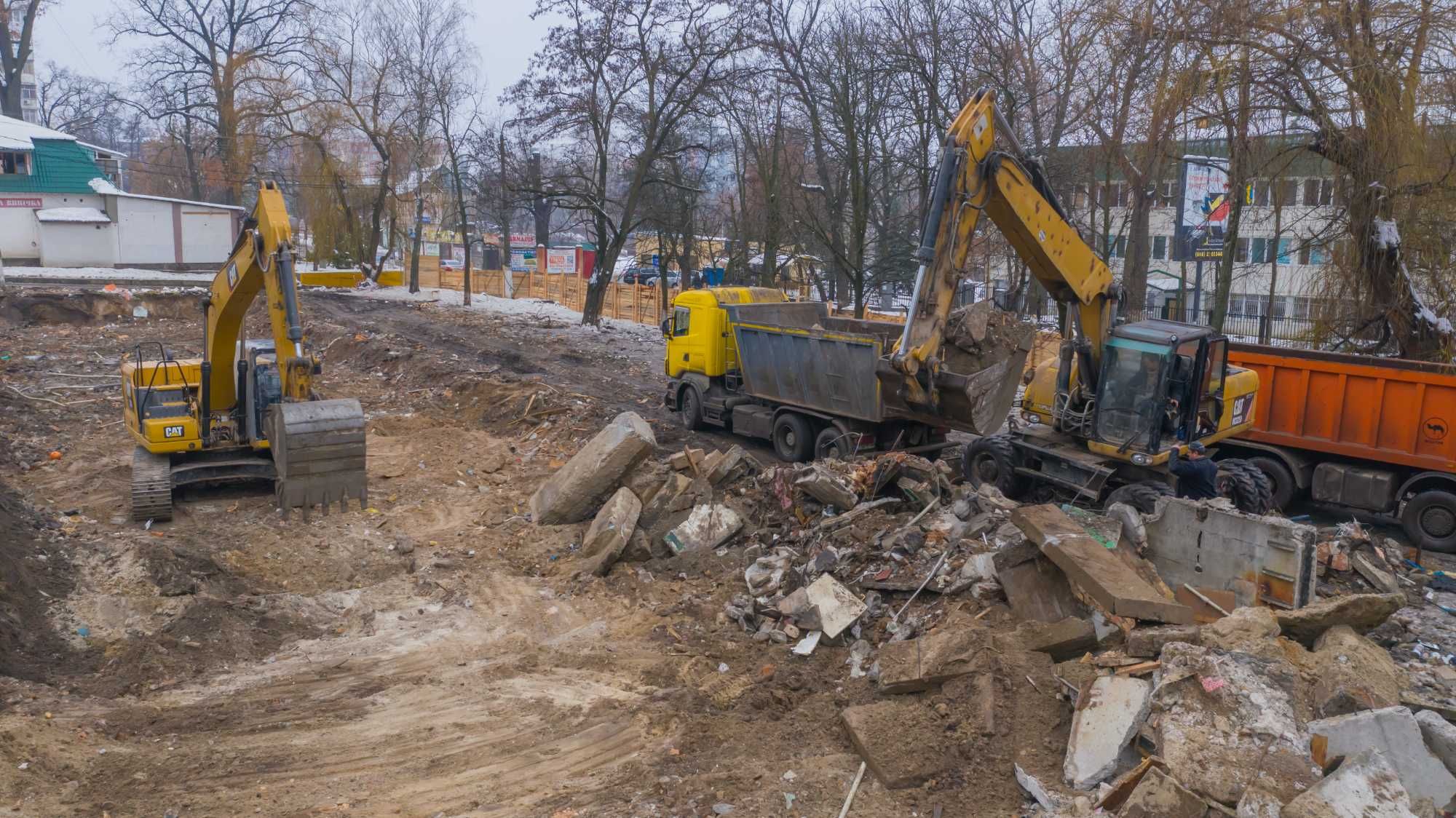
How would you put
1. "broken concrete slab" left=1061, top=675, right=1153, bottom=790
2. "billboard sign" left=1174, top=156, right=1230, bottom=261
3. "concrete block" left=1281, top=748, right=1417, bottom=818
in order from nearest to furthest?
1. "concrete block" left=1281, top=748, right=1417, bottom=818
2. "broken concrete slab" left=1061, top=675, right=1153, bottom=790
3. "billboard sign" left=1174, top=156, right=1230, bottom=261

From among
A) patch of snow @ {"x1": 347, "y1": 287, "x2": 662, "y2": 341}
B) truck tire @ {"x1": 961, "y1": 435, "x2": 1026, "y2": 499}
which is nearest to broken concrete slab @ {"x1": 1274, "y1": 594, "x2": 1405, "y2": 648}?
truck tire @ {"x1": 961, "y1": 435, "x2": 1026, "y2": 499}

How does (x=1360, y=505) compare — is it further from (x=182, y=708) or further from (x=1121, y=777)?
(x=182, y=708)

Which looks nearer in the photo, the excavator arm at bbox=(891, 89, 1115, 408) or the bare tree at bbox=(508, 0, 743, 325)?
the excavator arm at bbox=(891, 89, 1115, 408)

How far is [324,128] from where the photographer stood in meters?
41.8

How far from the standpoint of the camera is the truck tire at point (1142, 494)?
11.2 m

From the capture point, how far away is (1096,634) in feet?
23.8

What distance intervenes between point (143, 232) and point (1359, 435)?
41631 mm

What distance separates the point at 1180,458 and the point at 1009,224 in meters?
3.19

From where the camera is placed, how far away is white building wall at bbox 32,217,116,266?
3831 cm

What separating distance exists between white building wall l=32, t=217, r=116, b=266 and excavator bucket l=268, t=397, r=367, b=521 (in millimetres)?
33604

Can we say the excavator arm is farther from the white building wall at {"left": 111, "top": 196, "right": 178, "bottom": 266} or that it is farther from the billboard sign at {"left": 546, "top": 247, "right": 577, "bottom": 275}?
the white building wall at {"left": 111, "top": 196, "right": 178, "bottom": 266}

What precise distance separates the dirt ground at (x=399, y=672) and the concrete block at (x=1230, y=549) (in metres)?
2.00

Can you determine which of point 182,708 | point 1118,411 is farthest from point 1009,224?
point 182,708

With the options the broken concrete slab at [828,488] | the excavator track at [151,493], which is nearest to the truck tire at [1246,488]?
the broken concrete slab at [828,488]
